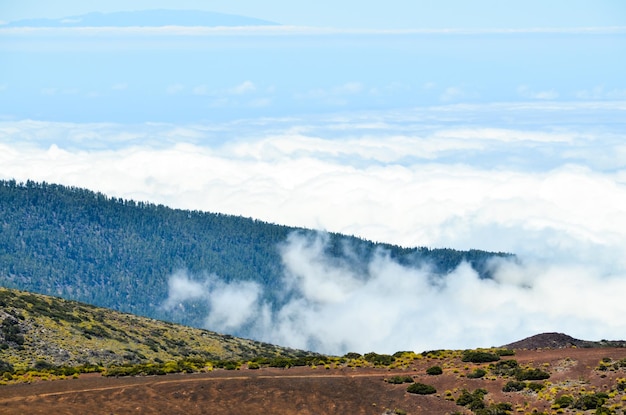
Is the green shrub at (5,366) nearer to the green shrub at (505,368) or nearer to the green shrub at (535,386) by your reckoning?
the green shrub at (505,368)

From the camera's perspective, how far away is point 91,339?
339 ft

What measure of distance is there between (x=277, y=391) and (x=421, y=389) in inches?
337

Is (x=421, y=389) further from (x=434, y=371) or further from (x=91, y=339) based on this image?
(x=91, y=339)

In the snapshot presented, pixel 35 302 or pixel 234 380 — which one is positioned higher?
pixel 35 302

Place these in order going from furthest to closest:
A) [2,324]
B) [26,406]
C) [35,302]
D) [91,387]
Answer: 1. [35,302]
2. [2,324]
3. [91,387]
4. [26,406]

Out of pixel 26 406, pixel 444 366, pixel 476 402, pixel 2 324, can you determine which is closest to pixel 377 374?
pixel 444 366

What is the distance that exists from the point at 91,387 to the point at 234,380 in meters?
8.64

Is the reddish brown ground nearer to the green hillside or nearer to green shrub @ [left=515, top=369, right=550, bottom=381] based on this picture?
green shrub @ [left=515, top=369, right=550, bottom=381]

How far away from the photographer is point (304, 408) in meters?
62.0

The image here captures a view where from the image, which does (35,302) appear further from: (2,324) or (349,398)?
A: (349,398)

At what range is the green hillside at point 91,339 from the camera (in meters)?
91.1

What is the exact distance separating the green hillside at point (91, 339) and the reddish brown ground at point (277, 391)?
13052 mm

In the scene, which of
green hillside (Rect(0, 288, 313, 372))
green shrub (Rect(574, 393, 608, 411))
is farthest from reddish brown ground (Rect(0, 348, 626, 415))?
green hillside (Rect(0, 288, 313, 372))

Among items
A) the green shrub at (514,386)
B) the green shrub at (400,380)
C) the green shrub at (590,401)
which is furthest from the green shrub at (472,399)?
the green shrub at (590,401)
